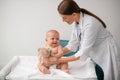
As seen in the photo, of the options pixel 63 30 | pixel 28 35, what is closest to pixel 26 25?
pixel 28 35

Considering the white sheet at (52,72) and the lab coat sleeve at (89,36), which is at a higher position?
the lab coat sleeve at (89,36)

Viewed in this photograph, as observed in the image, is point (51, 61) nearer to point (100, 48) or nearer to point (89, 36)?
point (89, 36)

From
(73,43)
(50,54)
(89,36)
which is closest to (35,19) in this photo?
(73,43)

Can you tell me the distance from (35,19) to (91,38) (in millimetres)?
1144

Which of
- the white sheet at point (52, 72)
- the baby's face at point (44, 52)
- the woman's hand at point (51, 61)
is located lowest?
the white sheet at point (52, 72)

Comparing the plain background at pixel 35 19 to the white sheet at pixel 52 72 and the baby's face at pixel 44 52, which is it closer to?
the white sheet at pixel 52 72

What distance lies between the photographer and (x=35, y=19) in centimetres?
270

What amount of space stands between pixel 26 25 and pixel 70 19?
3.54ft

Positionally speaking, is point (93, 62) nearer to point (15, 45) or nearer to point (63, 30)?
point (63, 30)

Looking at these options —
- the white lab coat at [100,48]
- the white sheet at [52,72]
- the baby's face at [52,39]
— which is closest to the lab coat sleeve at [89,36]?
the white lab coat at [100,48]

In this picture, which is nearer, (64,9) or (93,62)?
(64,9)

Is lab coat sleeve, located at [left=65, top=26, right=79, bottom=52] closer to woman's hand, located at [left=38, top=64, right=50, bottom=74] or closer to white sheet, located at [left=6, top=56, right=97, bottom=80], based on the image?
white sheet, located at [left=6, top=56, right=97, bottom=80]

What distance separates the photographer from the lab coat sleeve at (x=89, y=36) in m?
1.72

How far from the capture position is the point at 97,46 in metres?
1.90
